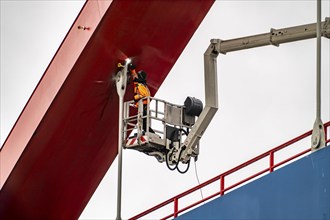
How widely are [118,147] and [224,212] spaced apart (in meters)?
3.59

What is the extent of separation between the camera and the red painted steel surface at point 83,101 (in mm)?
20328

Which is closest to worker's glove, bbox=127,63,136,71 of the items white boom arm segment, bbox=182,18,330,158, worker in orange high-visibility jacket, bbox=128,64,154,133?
worker in orange high-visibility jacket, bbox=128,64,154,133

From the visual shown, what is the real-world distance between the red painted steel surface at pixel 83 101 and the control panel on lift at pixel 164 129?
1.45 ft

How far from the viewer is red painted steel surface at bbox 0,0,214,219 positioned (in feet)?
66.7

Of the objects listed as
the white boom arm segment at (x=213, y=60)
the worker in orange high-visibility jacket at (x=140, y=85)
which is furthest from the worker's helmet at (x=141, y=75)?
the white boom arm segment at (x=213, y=60)

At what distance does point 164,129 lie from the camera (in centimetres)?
2169

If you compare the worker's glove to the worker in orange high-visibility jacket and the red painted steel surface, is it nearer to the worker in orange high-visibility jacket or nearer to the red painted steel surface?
the worker in orange high-visibility jacket

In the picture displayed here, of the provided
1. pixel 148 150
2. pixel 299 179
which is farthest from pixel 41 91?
pixel 299 179

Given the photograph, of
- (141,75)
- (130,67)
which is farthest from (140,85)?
(130,67)

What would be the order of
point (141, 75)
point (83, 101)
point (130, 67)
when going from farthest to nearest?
point (141, 75) → point (130, 67) → point (83, 101)

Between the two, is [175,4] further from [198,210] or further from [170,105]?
[198,210]

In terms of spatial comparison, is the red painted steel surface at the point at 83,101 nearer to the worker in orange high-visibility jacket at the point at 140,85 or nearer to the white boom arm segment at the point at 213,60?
the worker in orange high-visibility jacket at the point at 140,85

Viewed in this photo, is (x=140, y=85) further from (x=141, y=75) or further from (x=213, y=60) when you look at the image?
(x=213, y=60)

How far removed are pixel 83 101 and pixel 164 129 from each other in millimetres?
1546
